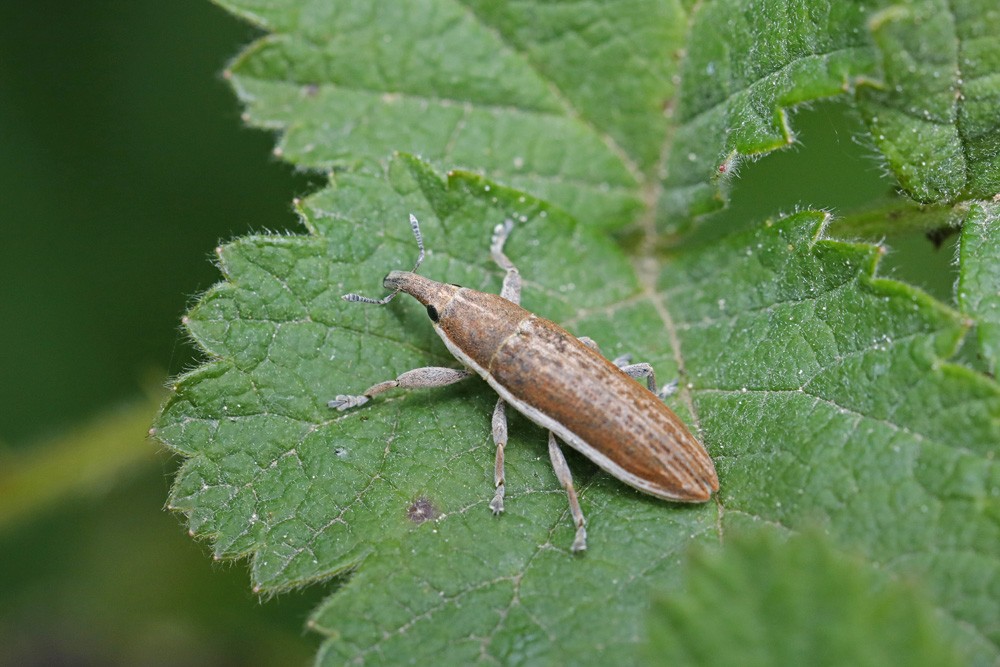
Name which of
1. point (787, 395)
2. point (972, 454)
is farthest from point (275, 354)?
point (972, 454)

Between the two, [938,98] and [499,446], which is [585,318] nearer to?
[499,446]

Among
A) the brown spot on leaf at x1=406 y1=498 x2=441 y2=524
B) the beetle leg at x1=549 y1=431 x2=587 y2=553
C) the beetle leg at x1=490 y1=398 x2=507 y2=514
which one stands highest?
the brown spot on leaf at x1=406 y1=498 x2=441 y2=524

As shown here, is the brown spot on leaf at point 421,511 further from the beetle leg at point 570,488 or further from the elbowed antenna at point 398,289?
the elbowed antenna at point 398,289

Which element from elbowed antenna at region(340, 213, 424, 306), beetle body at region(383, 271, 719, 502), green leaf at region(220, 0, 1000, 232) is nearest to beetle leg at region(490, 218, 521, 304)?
beetle body at region(383, 271, 719, 502)

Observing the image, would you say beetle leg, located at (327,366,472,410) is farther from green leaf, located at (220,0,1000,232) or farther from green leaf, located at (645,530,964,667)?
green leaf, located at (645,530,964,667)

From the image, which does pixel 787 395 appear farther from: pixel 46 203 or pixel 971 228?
pixel 46 203

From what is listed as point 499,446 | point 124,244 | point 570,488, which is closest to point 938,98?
point 570,488

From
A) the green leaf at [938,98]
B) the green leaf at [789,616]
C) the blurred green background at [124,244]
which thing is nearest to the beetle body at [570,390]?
the green leaf at [789,616]
